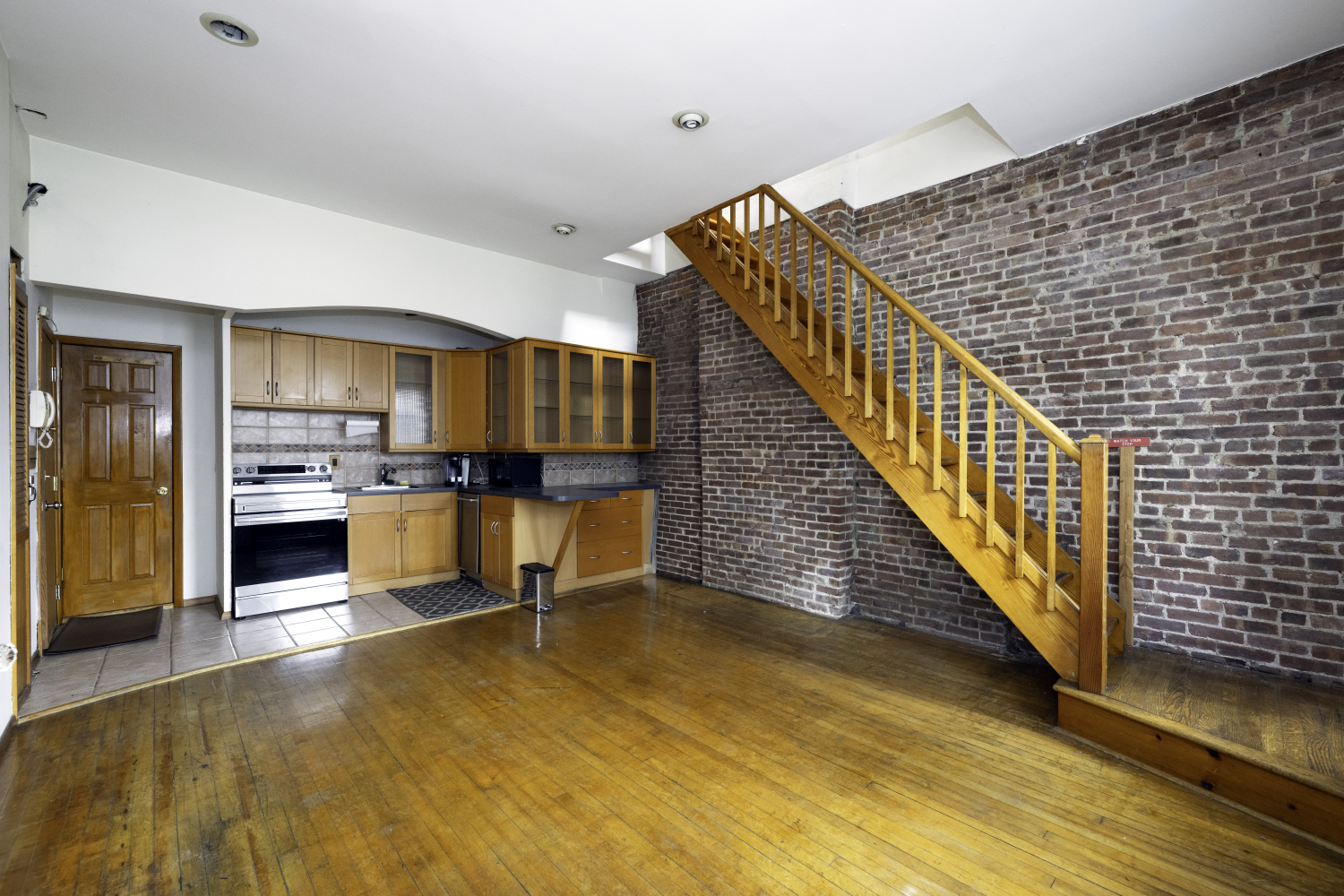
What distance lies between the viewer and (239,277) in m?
4.01

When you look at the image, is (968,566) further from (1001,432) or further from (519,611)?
(519,611)

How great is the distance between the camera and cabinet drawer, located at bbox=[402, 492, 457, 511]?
5.19 meters

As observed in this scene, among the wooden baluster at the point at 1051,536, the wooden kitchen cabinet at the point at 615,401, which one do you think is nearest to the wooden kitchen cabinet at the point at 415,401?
the wooden kitchen cabinet at the point at 615,401

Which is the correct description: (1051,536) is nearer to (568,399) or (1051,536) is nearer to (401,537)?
(568,399)

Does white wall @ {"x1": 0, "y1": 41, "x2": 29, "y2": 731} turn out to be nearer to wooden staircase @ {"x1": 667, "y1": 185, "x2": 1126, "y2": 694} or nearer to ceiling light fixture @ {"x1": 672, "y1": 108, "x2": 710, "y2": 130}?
ceiling light fixture @ {"x1": 672, "y1": 108, "x2": 710, "y2": 130}

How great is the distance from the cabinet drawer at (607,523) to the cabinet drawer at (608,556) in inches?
2.0

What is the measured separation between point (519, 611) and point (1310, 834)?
4181mm

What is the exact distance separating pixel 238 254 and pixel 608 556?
142 inches

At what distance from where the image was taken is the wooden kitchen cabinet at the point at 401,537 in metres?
4.95

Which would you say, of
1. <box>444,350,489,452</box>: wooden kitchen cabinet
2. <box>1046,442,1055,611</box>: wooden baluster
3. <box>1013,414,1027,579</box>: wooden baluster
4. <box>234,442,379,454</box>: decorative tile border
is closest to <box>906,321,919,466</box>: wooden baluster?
<box>1013,414,1027,579</box>: wooden baluster

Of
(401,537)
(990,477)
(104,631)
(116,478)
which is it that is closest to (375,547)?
(401,537)

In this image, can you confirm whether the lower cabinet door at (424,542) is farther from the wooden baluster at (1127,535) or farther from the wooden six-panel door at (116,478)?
the wooden baluster at (1127,535)

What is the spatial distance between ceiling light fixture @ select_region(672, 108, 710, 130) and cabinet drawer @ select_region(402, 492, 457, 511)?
3728mm

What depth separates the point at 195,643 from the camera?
377 centimetres
